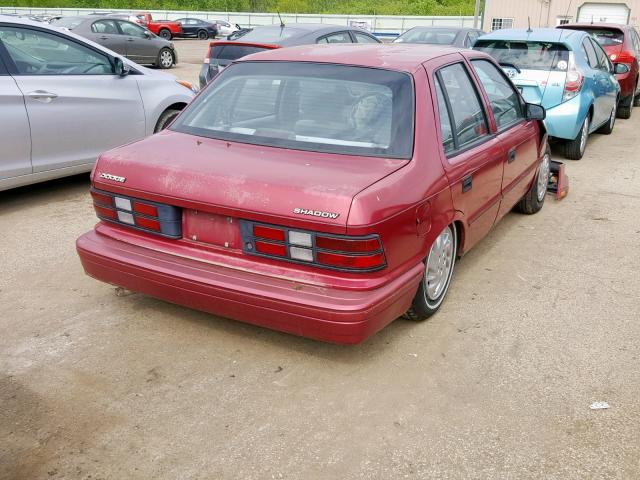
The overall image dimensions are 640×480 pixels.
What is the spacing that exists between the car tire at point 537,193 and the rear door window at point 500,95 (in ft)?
2.69

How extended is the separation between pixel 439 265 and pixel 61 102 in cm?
391

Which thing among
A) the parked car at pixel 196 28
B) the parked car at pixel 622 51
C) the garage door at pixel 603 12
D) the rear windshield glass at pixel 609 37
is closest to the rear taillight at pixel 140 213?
the parked car at pixel 622 51

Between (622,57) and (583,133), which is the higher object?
(622,57)

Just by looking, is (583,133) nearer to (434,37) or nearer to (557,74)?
(557,74)

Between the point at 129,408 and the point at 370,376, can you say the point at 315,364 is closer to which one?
the point at 370,376

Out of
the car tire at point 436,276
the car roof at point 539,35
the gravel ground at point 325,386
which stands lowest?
the gravel ground at point 325,386

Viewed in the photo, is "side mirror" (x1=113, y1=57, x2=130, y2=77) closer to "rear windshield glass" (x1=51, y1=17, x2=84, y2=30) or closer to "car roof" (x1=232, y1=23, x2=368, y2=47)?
"car roof" (x1=232, y1=23, x2=368, y2=47)

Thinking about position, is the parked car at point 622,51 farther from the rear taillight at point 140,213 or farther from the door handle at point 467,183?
the rear taillight at point 140,213

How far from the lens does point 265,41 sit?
32.6 ft

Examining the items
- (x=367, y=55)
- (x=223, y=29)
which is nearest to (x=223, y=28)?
(x=223, y=29)

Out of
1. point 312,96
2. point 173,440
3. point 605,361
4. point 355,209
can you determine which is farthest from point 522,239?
point 173,440

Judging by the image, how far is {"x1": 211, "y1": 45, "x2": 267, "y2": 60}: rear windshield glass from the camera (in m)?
9.76

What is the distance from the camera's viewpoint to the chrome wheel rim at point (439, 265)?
370 centimetres

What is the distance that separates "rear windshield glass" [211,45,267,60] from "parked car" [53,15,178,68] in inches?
339
